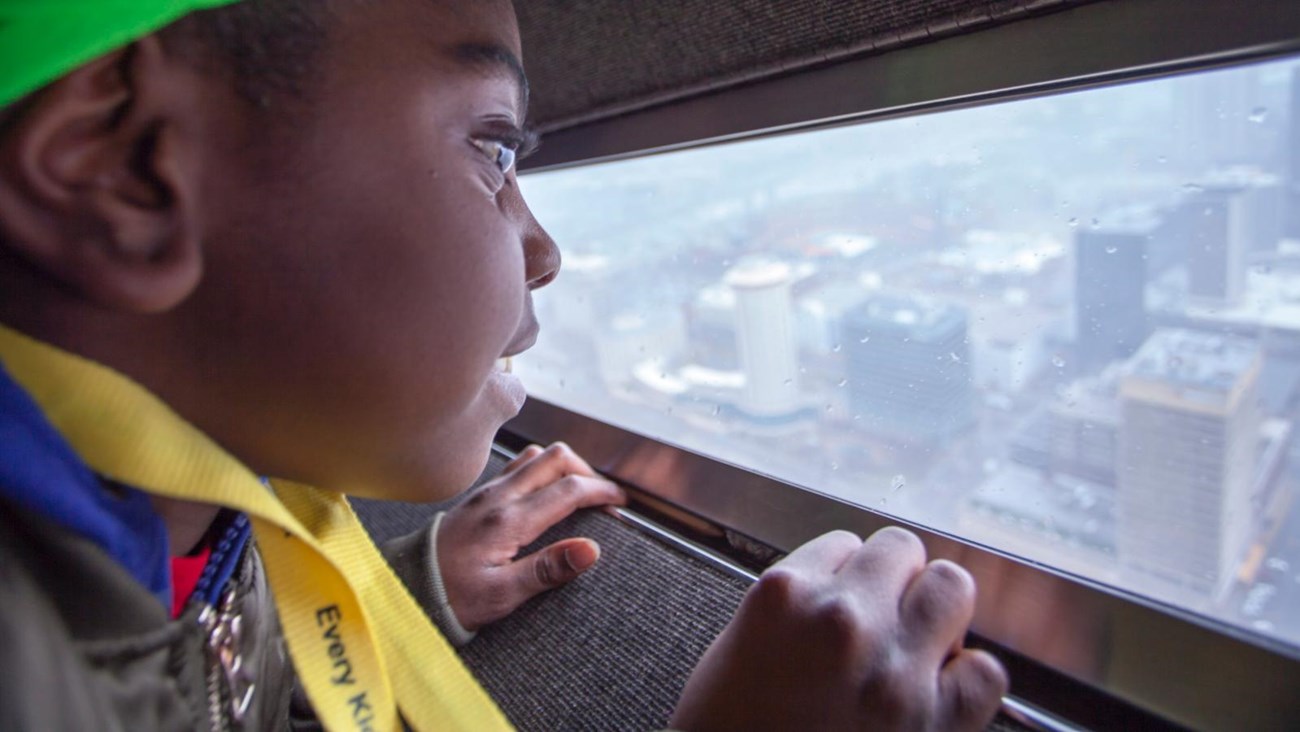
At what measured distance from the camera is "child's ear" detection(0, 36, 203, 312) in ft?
1.37

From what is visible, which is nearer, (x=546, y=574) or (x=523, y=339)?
(x=523, y=339)

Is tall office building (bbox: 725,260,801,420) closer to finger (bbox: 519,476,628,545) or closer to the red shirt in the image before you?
finger (bbox: 519,476,628,545)

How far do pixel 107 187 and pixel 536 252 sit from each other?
0.33 m

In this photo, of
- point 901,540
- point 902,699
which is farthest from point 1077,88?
point 902,699

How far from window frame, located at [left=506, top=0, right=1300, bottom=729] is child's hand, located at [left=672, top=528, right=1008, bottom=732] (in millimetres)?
169

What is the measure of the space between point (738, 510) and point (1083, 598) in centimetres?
43

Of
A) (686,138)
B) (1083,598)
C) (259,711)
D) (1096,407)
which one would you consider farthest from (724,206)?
(259,711)

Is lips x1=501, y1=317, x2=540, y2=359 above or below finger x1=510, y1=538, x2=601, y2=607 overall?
above

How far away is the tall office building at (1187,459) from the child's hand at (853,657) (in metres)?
0.24

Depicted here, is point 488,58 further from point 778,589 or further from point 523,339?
point 778,589

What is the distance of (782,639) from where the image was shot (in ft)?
2.04

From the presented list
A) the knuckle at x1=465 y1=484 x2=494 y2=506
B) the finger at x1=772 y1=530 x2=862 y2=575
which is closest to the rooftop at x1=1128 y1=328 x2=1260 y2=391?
the finger at x1=772 y1=530 x2=862 y2=575

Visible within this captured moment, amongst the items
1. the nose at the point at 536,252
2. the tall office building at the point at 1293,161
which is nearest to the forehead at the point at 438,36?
the nose at the point at 536,252

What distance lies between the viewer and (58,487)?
17.1 inches
